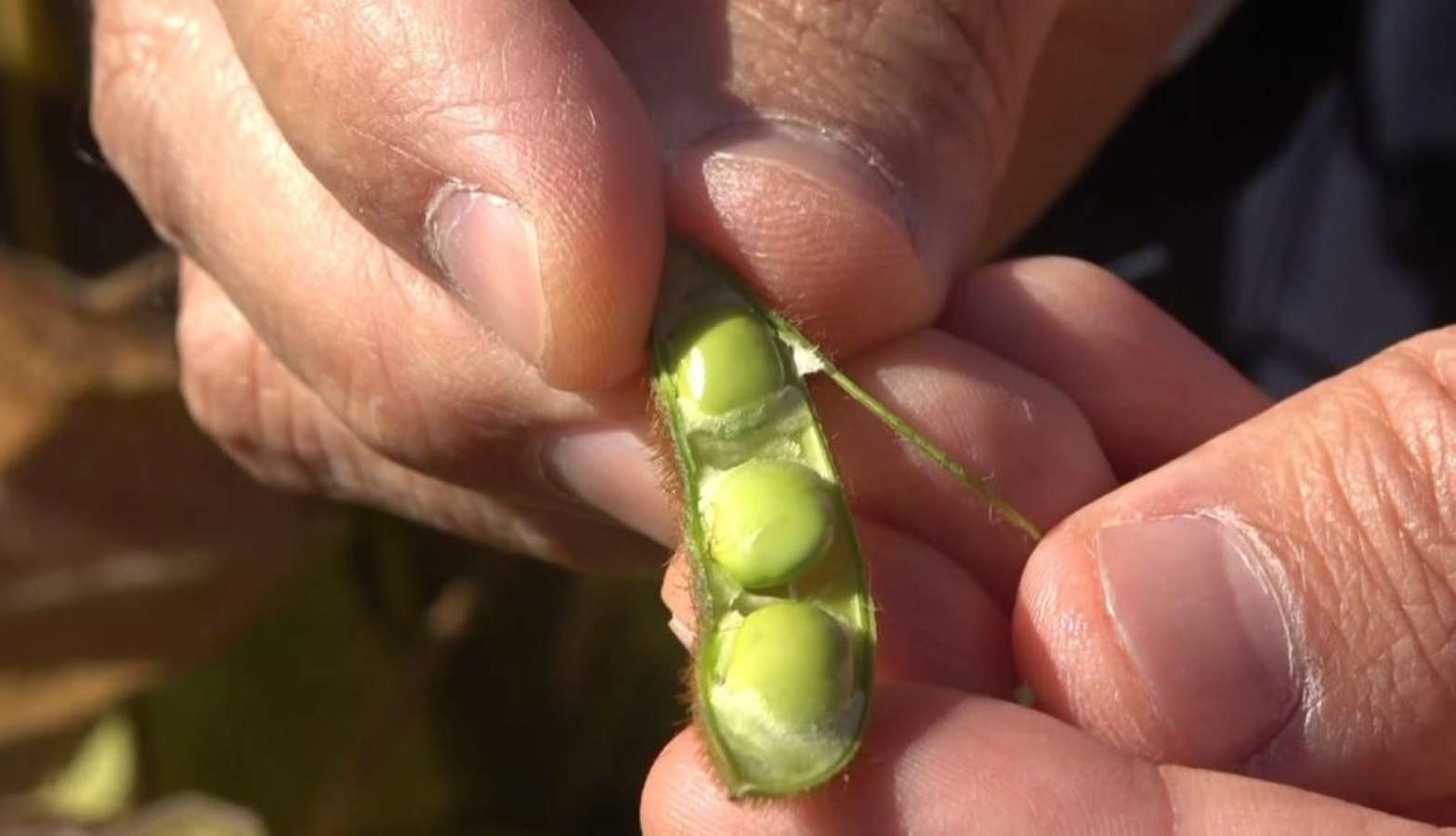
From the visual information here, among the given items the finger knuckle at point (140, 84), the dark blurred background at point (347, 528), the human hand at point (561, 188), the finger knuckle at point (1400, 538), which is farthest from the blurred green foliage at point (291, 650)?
the finger knuckle at point (1400, 538)

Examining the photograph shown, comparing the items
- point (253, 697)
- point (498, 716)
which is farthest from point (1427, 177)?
point (253, 697)

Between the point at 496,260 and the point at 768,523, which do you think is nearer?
the point at 768,523

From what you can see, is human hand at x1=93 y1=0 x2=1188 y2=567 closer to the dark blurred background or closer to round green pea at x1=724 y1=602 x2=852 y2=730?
round green pea at x1=724 y1=602 x2=852 y2=730

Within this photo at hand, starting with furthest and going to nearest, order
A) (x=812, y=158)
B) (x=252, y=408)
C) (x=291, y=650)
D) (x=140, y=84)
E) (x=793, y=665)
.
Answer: (x=291, y=650)
(x=252, y=408)
(x=140, y=84)
(x=812, y=158)
(x=793, y=665)

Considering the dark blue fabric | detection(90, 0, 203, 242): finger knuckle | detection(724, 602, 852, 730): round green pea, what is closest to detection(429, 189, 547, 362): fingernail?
detection(724, 602, 852, 730): round green pea

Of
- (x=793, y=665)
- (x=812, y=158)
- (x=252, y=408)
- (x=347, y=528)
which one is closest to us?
(x=793, y=665)

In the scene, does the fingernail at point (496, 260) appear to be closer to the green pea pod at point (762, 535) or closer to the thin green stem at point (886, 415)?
the green pea pod at point (762, 535)

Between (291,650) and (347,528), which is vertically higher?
(347,528)

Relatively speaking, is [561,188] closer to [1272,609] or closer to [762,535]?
[762,535]

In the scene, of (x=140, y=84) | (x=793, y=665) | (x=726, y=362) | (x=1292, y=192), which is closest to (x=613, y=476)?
(x=726, y=362)
